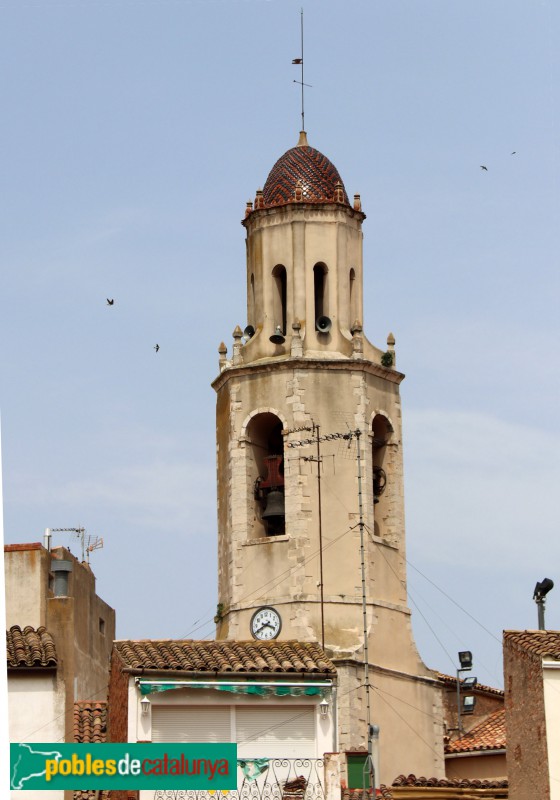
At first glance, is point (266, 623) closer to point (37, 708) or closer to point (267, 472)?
point (267, 472)

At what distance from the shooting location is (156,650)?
1580 inches

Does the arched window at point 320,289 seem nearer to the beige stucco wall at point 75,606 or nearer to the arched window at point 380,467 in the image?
the arched window at point 380,467

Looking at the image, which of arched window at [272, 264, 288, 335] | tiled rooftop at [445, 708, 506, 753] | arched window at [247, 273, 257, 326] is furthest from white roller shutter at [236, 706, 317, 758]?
arched window at [247, 273, 257, 326]

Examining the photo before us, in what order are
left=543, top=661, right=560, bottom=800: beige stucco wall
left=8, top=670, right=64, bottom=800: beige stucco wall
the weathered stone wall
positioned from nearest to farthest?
left=543, top=661, right=560, bottom=800: beige stucco wall, left=8, top=670, right=64, bottom=800: beige stucco wall, the weathered stone wall

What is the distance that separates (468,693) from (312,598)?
17.5 ft

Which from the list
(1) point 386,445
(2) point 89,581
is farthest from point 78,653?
(1) point 386,445

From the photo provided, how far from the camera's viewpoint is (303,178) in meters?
60.8

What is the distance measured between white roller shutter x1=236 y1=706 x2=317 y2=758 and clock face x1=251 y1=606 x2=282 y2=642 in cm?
1729

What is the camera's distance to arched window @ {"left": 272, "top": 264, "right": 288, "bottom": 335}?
5966 centimetres

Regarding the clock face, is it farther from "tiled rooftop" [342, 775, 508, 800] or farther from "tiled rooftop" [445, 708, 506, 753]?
"tiled rooftop" [342, 775, 508, 800]

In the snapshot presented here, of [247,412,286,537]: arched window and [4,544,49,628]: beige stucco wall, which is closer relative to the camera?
[4,544,49,628]: beige stucco wall

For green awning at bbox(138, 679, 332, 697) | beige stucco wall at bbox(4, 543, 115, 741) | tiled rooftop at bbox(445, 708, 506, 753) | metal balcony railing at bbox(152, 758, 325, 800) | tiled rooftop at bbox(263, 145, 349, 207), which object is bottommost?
metal balcony railing at bbox(152, 758, 325, 800)

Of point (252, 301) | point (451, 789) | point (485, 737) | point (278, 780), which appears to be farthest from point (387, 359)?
point (278, 780)

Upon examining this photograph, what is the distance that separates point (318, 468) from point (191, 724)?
18.9 m
